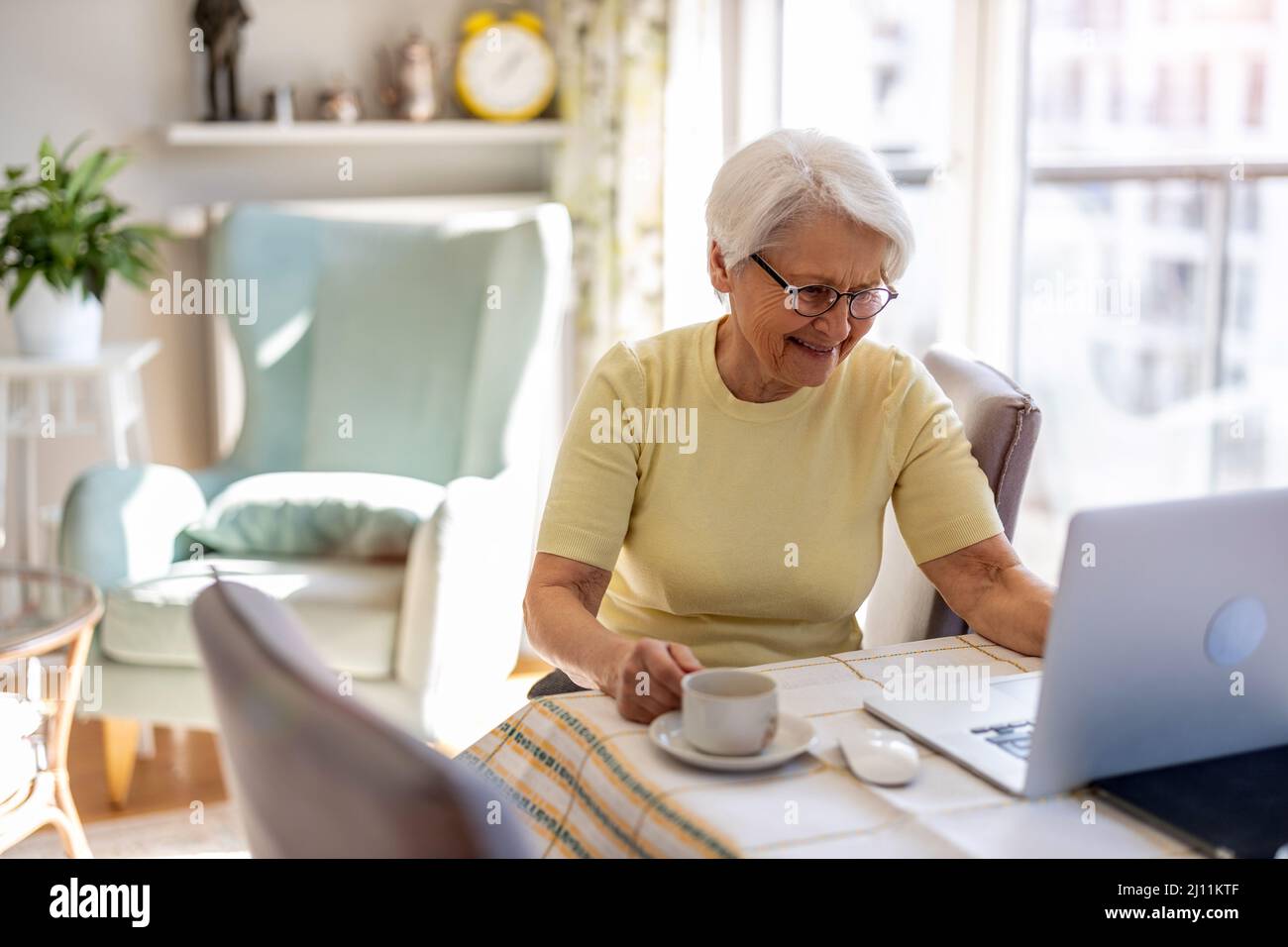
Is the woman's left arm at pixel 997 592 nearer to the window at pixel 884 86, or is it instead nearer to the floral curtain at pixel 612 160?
the window at pixel 884 86

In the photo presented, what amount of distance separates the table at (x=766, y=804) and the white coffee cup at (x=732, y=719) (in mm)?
21

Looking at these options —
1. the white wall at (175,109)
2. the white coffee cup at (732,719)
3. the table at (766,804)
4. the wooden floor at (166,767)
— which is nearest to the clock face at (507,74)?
the white wall at (175,109)

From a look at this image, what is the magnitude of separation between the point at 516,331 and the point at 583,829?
176cm

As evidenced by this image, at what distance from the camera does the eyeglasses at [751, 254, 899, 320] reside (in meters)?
1.38

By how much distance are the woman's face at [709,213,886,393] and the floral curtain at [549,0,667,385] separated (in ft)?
5.59

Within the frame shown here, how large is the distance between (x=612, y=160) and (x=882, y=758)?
7.94 feet

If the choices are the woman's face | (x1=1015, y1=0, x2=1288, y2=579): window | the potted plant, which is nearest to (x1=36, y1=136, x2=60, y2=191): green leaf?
the potted plant

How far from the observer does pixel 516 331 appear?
264cm

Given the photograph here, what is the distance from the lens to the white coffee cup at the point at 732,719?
3.12 ft

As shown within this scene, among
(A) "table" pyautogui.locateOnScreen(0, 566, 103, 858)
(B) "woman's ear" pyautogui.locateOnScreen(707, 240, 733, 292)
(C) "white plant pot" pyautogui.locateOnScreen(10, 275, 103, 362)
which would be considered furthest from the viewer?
(C) "white plant pot" pyautogui.locateOnScreen(10, 275, 103, 362)

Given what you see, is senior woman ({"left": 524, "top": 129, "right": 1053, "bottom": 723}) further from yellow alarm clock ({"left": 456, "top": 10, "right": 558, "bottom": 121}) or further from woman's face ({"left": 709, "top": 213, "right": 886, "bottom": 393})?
yellow alarm clock ({"left": 456, "top": 10, "right": 558, "bottom": 121})

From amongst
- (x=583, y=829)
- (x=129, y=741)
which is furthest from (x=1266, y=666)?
(x=129, y=741)

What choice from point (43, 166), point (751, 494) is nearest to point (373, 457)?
point (43, 166)
